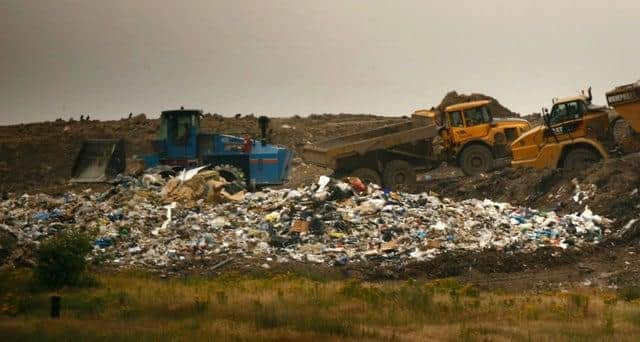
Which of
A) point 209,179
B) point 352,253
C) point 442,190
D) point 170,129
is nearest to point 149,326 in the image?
point 352,253

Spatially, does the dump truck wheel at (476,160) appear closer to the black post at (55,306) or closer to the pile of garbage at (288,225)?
the pile of garbage at (288,225)

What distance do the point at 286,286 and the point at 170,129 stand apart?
36.0 feet

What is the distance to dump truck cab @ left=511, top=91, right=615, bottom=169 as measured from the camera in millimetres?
21750

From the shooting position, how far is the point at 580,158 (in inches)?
870

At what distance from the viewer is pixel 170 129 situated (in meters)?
23.2

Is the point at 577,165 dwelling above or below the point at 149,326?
above

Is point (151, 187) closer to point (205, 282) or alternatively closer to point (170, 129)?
Answer: point (170, 129)

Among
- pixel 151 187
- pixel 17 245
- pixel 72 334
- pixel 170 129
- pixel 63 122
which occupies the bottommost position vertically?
pixel 72 334

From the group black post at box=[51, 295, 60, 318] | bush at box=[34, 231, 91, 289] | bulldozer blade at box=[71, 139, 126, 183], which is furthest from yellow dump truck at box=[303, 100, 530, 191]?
black post at box=[51, 295, 60, 318]

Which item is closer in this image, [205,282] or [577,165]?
[205,282]

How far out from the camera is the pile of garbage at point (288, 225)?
54.2 feet

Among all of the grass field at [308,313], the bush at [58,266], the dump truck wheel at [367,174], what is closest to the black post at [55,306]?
the grass field at [308,313]

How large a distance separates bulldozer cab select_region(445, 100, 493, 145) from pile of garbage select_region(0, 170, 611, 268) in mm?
5049

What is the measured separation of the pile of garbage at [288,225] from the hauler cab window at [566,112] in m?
3.31
